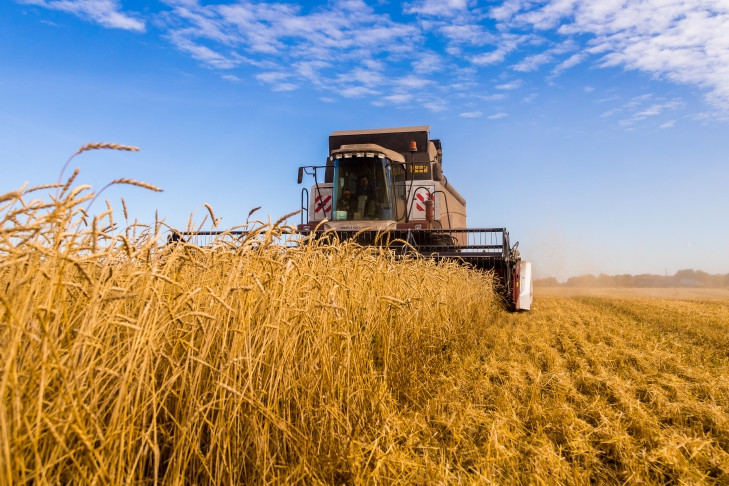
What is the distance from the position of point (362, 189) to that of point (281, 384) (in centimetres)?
920

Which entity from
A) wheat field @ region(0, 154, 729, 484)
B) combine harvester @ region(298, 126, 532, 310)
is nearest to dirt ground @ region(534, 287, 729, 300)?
combine harvester @ region(298, 126, 532, 310)

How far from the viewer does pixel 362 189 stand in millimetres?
11727

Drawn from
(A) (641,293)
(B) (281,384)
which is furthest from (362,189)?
(A) (641,293)

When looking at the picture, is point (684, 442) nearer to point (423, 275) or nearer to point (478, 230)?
point (423, 275)

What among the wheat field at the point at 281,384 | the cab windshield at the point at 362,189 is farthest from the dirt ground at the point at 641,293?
the wheat field at the point at 281,384

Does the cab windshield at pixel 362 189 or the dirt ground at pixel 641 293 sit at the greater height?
the cab windshield at pixel 362 189

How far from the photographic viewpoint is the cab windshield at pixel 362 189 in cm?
1159

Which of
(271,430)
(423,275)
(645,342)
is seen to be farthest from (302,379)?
(645,342)

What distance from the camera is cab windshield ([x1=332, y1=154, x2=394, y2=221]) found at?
1159 centimetres

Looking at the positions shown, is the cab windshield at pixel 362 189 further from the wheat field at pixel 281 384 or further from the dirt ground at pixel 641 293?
the dirt ground at pixel 641 293

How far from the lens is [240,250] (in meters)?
2.61

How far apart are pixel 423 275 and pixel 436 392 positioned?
1.83 metres

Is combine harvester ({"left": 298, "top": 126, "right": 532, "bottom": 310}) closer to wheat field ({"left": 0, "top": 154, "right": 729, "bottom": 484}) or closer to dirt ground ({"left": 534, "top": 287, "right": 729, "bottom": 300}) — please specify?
wheat field ({"left": 0, "top": 154, "right": 729, "bottom": 484})

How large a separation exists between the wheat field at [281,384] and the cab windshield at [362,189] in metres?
5.51
